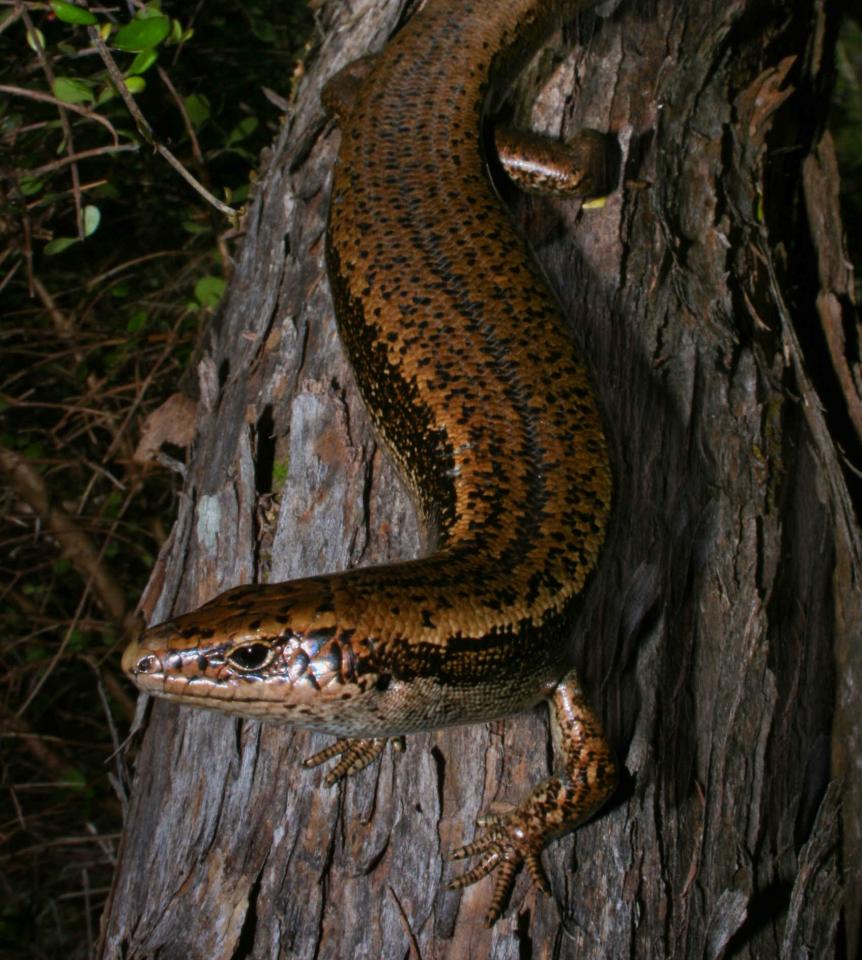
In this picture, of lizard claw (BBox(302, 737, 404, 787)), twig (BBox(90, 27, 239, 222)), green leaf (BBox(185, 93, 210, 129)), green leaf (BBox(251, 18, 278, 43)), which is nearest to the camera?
lizard claw (BBox(302, 737, 404, 787))

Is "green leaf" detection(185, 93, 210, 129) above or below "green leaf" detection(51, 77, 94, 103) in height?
below

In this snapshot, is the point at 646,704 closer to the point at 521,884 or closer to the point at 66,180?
the point at 521,884

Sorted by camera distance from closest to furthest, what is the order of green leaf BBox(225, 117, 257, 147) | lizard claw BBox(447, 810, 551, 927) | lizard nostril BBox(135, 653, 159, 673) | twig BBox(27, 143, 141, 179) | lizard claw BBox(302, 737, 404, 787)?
lizard nostril BBox(135, 653, 159, 673) → lizard claw BBox(447, 810, 551, 927) → lizard claw BBox(302, 737, 404, 787) → twig BBox(27, 143, 141, 179) → green leaf BBox(225, 117, 257, 147)

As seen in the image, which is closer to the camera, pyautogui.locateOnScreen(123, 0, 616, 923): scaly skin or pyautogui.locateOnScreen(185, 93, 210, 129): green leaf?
pyautogui.locateOnScreen(123, 0, 616, 923): scaly skin

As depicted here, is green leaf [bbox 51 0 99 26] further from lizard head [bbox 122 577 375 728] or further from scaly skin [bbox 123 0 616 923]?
lizard head [bbox 122 577 375 728]

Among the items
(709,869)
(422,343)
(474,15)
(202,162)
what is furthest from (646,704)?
(202,162)

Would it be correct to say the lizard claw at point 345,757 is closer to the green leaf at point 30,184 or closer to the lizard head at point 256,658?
the lizard head at point 256,658

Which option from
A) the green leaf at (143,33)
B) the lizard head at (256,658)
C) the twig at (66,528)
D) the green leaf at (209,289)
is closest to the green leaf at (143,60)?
the green leaf at (143,33)

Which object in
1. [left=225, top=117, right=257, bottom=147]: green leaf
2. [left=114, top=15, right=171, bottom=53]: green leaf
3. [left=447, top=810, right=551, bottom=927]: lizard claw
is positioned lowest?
[left=447, top=810, right=551, bottom=927]: lizard claw

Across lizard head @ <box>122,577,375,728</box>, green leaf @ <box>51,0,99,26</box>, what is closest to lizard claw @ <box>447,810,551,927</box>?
lizard head @ <box>122,577,375,728</box>
